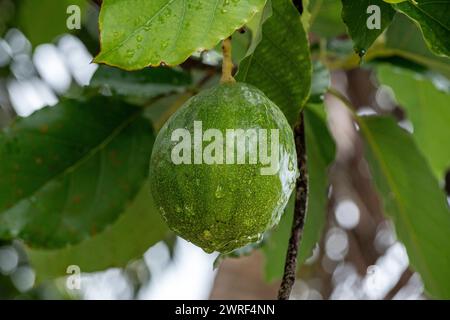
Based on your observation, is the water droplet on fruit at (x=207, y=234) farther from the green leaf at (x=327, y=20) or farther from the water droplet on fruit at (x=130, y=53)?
the green leaf at (x=327, y=20)

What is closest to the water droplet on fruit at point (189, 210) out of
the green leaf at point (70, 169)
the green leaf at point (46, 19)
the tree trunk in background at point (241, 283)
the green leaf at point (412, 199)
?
the green leaf at point (70, 169)

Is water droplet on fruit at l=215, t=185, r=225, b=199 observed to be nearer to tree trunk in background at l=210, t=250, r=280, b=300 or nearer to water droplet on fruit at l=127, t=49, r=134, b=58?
water droplet on fruit at l=127, t=49, r=134, b=58

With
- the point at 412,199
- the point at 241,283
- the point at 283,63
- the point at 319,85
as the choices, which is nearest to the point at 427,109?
the point at 412,199

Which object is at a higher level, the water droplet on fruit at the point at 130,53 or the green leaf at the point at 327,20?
the water droplet on fruit at the point at 130,53

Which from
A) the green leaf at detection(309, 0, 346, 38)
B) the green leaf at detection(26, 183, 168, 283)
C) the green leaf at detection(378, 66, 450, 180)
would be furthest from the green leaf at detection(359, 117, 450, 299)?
the green leaf at detection(26, 183, 168, 283)
